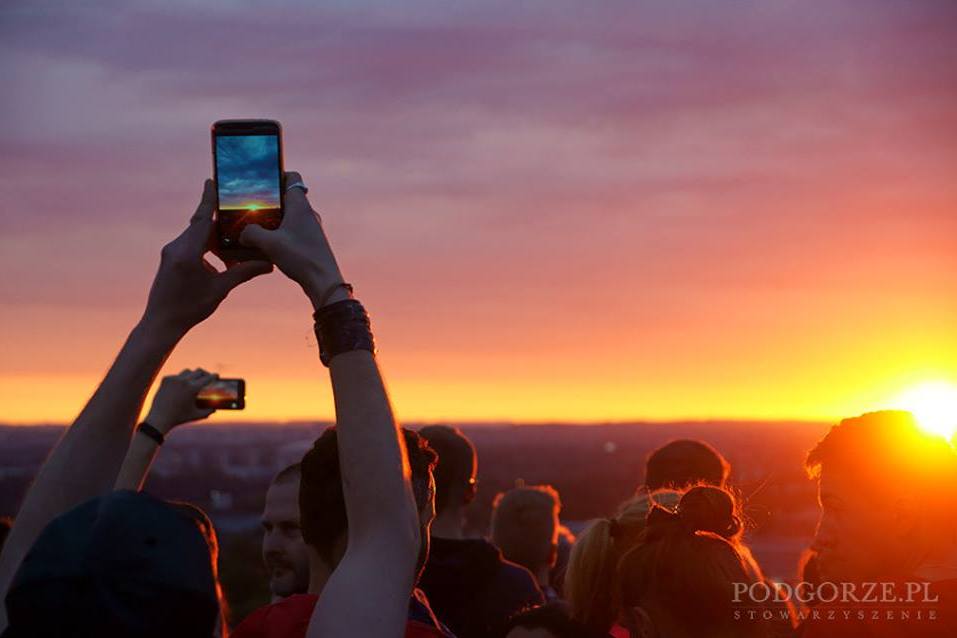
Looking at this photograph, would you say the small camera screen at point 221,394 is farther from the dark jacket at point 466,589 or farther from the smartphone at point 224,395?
the dark jacket at point 466,589

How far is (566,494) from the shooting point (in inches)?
5960

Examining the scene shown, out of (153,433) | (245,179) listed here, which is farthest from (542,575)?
(245,179)

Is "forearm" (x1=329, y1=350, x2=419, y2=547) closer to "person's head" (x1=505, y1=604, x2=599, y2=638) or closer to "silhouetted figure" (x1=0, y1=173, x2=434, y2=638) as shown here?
"silhouetted figure" (x1=0, y1=173, x2=434, y2=638)

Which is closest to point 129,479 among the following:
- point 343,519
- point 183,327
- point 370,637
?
point 343,519

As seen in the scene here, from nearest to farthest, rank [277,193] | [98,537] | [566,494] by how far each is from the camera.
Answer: [98,537] < [277,193] < [566,494]

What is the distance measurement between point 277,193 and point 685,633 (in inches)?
78.3

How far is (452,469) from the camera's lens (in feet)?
22.0

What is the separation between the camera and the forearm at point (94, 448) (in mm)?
2777

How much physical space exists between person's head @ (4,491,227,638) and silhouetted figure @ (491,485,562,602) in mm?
6212

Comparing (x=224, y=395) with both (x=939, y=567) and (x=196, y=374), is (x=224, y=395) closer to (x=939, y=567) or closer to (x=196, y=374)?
(x=196, y=374)

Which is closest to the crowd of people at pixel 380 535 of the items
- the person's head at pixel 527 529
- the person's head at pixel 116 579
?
the person's head at pixel 116 579

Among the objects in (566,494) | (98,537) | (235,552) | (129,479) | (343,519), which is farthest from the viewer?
(566,494)

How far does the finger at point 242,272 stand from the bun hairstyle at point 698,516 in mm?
1836

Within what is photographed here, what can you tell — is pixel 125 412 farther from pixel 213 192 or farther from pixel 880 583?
pixel 880 583
